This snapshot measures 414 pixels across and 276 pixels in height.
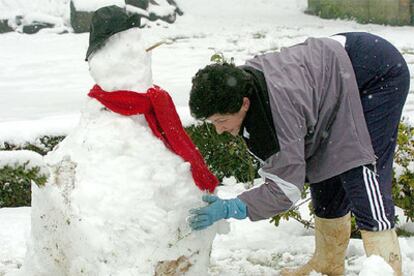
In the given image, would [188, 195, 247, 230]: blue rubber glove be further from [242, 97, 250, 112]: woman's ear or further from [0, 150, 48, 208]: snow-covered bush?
[0, 150, 48, 208]: snow-covered bush

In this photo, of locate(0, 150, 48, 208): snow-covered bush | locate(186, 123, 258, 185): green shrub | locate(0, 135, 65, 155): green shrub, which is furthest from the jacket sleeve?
locate(0, 135, 65, 155): green shrub

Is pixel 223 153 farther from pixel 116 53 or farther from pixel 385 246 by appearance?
pixel 385 246

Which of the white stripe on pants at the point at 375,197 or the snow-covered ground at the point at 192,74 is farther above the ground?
the white stripe on pants at the point at 375,197

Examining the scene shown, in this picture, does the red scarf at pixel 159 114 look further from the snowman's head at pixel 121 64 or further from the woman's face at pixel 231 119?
the woman's face at pixel 231 119

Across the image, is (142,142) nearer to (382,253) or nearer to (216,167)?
(382,253)

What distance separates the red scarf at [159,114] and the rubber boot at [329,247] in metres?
0.81

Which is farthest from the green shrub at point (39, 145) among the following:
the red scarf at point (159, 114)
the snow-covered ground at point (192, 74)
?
the red scarf at point (159, 114)

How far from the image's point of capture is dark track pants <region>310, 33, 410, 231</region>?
273cm

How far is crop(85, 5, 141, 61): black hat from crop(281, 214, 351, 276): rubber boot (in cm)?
142

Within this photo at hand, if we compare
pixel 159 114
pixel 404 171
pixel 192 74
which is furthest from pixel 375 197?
pixel 192 74

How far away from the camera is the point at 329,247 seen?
3.44 metres

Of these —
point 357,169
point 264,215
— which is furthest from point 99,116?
point 357,169

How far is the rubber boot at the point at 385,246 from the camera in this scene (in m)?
2.77

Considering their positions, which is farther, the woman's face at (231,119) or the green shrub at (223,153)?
the green shrub at (223,153)
